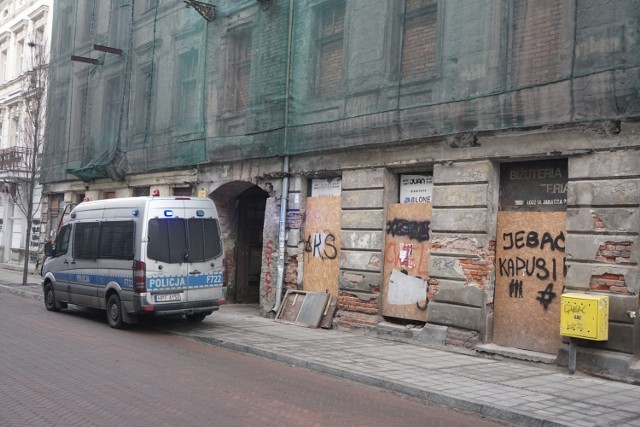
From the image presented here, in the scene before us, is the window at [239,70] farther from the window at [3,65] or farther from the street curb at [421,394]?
the window at [3,65]

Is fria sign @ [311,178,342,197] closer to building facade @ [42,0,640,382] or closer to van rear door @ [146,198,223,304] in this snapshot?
building facade @ [42,0,640,382]

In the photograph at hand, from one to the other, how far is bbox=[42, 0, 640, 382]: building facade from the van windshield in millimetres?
2163

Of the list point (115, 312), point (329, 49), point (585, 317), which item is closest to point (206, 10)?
point (329, 49)

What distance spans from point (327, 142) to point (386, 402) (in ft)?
23.4

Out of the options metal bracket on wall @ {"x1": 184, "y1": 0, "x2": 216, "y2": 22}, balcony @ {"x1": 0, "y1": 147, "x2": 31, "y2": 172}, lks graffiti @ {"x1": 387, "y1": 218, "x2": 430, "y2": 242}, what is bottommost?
lks graffiti @ {"x1": 387, "y1": 218, "x2": 430, "y2": 242}

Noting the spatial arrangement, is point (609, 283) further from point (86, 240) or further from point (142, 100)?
point (142, 100)

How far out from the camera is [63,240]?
14.4m

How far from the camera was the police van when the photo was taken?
1172cm

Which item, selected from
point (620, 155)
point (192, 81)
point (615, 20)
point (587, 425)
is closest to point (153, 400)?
point (587, 425)

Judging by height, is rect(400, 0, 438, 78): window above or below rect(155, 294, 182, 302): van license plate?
above

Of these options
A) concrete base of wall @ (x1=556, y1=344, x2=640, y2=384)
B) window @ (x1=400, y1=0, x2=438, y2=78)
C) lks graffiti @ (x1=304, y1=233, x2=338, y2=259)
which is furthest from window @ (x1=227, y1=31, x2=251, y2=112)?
concrete base of wall @ (x1=556, y1=344, x2=640, y2=384)

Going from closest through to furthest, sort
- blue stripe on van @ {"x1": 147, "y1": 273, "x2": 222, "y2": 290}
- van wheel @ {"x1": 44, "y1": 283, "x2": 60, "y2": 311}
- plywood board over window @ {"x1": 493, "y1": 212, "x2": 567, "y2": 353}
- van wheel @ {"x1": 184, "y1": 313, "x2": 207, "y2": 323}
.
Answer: plywood board over window @ {"x1": 493, "y1": 212, "x2": 567, "y2": 353} → blue stripe on van @ {"x1": 147, "y1": 273, "x2": 222, "y2": 290} → van wheel @ {"x1": 184, "y1": 313, "x2": 207, "y2": 323} → van wheel @ {"x1": 44, "y1": 283, "x2": 60, "y2": 311}

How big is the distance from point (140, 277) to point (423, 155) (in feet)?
19.1

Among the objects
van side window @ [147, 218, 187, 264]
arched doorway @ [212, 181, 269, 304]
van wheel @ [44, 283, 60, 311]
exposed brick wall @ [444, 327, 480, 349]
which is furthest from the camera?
arched doorway @ [212, 181, 269, 304]
